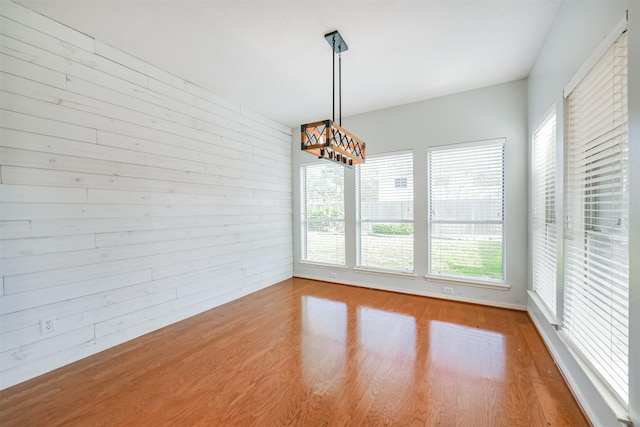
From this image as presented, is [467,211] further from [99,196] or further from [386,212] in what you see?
[99,196]

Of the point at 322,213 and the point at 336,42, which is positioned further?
the point at 322,213

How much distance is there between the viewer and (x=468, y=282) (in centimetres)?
358

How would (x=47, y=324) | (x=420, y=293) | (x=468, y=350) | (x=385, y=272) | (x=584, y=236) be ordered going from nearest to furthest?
(x=584, y=236), (x=47, y=324), (x=468, y=350), (x=420, y=293), (x=385, y=272)

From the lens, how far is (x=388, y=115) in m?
4.12

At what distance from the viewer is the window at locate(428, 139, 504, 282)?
3455 millimetres

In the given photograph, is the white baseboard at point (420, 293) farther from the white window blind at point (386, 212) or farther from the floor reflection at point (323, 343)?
the floor reflection at point (323, 343)

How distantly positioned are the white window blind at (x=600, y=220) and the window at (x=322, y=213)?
10.0 feet

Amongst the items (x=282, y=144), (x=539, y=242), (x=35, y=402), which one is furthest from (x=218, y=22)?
(x=539, y=242)

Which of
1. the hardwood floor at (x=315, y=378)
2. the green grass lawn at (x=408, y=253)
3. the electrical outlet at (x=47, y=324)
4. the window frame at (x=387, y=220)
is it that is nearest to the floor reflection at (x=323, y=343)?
the hardwood floor at (x=315, y=378)

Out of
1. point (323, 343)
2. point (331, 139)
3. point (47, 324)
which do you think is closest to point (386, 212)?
point (323, 343)

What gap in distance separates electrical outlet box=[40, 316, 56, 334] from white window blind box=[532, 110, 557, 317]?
4255 millimetres

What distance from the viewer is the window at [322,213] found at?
4.67 m

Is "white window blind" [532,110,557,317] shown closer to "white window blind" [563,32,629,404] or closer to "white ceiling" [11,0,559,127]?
"white window blind" [563,32,629,404]

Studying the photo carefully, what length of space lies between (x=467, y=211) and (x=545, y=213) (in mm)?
1008
